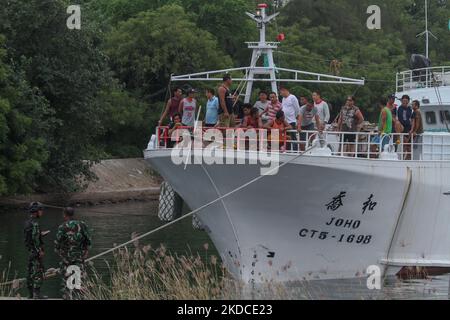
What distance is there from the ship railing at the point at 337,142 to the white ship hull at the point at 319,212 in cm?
33

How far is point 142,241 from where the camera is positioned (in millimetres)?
36938

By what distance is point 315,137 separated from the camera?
2494 centimetres

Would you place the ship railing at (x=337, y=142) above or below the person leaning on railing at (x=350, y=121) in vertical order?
below

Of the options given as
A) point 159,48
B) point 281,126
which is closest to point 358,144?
point 281,126

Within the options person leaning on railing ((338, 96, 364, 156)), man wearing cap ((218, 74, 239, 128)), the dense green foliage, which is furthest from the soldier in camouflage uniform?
the dense green foliage

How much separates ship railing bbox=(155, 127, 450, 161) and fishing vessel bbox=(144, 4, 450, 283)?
1.4 inches

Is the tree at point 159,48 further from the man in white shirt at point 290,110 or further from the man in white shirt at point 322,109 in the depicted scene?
the man in white shirt at point 290,110

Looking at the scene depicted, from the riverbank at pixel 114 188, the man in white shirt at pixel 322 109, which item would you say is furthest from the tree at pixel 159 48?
the man in white shirt at pixel 322 109

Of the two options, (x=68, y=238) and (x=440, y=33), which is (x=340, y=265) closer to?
(x=68, y=238)

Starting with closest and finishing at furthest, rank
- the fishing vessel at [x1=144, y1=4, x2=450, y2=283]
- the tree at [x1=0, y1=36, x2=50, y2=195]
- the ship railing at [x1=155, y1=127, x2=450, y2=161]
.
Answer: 1. the ship railing at [x1=155, y1=127, x2=450, y2=161]
2. the fishing vessel at [x1=144, y1=4, x2=450, y2=283]
3. the tree at [x1=0, y1=36, x2=50, y2=195]

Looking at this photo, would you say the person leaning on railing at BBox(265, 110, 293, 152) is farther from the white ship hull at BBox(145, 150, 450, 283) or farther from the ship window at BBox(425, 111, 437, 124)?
the ship window at BBox(425, 111, 437, 124)

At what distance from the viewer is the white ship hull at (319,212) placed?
2492 centimetres

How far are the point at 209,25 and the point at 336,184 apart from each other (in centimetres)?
4854

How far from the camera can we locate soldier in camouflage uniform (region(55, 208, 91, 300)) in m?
19.5
